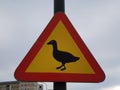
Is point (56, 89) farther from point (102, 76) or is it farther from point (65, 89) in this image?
point (102, 76)

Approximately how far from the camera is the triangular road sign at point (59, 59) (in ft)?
20.9

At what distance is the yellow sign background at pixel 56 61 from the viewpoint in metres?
6.38

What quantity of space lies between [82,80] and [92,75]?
0.17m

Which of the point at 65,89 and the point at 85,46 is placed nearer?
the point at 65,89

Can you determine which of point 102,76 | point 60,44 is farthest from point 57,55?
point 102,76

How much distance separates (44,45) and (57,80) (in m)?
0.51

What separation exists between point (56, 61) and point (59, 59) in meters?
0.05

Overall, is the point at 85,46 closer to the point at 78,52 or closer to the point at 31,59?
the point at 78,52

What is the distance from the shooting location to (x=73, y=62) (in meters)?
6.41

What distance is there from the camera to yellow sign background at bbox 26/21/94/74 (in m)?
6.38

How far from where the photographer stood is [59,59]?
253 inches

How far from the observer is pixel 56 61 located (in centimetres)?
640

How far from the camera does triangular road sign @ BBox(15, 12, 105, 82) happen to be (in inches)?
250

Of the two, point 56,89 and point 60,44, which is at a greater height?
point 60,44
